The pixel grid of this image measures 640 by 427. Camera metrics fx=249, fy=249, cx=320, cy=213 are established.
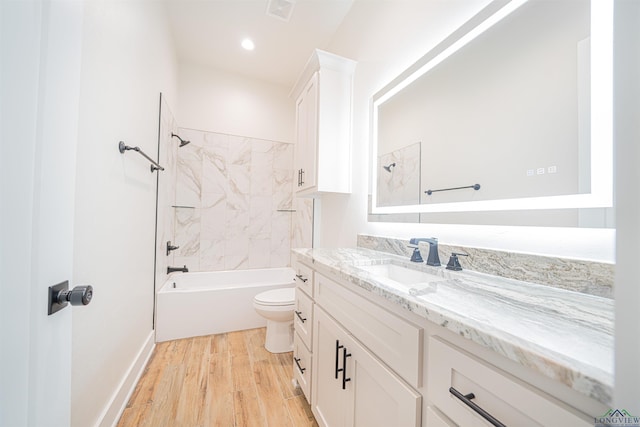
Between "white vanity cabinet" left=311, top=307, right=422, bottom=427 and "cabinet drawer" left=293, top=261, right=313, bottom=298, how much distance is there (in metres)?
0.15

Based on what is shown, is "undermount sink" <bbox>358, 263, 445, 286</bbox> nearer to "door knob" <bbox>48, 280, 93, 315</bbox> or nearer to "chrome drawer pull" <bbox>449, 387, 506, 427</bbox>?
"chrome drawer pull" <bbox>449, 387, 506, 427</bbox>

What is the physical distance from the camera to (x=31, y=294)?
0.43 m

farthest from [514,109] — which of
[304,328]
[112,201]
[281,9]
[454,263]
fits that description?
[281,9]

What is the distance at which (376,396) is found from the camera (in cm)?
79

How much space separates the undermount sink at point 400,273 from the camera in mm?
1087

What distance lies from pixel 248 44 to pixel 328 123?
1.52 metres

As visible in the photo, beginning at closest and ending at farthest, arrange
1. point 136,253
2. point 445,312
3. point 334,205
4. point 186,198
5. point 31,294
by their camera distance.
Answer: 1. point 31,294
2. point 445,312
3. point 136,253
4. point 334,205
5. point 186,198

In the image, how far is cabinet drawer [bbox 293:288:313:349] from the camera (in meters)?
1.34

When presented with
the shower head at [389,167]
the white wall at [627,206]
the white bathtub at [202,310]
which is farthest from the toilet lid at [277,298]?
the white wall at [627,206]

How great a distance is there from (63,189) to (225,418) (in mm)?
1455

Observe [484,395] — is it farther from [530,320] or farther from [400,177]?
[400,177]

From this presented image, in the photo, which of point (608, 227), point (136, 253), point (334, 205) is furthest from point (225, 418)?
point (608, 227)

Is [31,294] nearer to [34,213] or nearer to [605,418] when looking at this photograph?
[34,213]

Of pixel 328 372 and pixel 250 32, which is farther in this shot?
pixel 250 32
